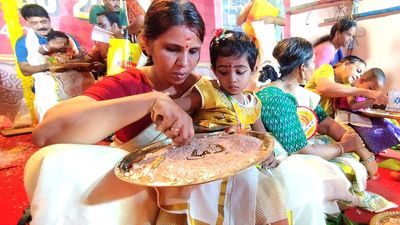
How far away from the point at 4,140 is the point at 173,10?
11.0 feet

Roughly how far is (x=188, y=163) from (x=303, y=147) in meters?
0.81

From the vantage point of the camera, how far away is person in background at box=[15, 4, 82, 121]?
10.8 ft

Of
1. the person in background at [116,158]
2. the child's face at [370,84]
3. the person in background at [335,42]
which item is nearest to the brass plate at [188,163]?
the person in background at [116,158]

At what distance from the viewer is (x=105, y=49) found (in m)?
3.51

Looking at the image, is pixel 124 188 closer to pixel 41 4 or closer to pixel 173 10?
pixel 173 10

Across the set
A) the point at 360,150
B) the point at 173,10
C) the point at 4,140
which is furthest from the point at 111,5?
the point at 360,150

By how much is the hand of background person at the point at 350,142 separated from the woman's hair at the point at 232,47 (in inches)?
31.8

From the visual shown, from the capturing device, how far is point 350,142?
1692 mm

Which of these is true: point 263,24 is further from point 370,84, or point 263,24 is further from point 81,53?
point 81,53

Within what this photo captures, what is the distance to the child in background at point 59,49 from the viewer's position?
11.5ft

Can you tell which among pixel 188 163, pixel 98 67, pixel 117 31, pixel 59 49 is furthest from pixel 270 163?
pixel 59 49

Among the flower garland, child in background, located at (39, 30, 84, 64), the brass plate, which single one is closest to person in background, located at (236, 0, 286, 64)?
child in background, located at (39, 30, 84, 64)

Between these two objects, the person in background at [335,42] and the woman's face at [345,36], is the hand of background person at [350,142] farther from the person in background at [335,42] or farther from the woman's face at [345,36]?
the woman's face at [345,36]

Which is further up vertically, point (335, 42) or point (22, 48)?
point (22, 48)
